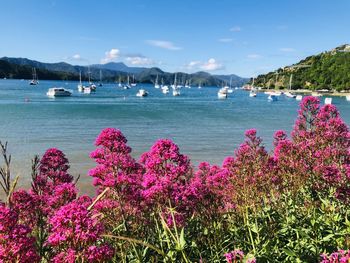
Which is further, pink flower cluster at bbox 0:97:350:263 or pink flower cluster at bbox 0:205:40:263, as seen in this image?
pink flower cluster at bbox 0:97:350:263

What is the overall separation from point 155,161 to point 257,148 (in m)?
3.14

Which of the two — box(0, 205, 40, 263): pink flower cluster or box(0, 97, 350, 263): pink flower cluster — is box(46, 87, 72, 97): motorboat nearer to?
box(0, 97, 350, 263): pink flower cluster

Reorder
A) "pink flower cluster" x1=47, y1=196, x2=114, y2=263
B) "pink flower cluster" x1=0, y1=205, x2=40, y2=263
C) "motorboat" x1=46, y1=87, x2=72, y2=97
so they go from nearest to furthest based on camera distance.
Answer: "pink flower cluster" x1=0, y1=205, x2=40, y2=263 → "pink flower cluster" x1=47, y1=196, x2=114, y2=263 → "motorboat" x1=46, y1=87, x2=72, y2=97

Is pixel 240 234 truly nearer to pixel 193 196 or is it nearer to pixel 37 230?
pixel 193 196

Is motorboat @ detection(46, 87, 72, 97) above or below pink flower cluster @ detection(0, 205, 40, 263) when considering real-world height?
below

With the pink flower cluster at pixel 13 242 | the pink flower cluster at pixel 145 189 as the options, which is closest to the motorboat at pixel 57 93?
the pink flower cluster at pixel 145 189

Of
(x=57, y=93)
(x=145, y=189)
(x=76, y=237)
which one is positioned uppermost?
(x=76, y=237)

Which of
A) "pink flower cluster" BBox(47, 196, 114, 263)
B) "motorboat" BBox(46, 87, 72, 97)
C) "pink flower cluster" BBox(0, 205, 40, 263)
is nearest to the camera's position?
"pink flower cluster" BBox(0, 205, 40, 263)

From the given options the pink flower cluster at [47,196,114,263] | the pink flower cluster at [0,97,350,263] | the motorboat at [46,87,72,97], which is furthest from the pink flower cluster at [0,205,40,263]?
the motorboat at [46,87,72,97]

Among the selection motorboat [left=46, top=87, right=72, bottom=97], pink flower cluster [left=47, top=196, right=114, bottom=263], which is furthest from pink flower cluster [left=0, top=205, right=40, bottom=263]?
motorboat [left=46, top=87, right=72, bottom=97]

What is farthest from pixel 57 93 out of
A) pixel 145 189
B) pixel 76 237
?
pixel 76 237

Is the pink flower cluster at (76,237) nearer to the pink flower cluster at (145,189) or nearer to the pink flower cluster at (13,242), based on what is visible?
the pink flower cluster at (145,189)

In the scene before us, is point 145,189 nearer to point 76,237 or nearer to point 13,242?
point 76,237

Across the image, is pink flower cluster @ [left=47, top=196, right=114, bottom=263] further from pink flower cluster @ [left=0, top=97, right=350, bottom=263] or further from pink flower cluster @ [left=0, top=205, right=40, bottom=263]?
pink flower cluster @ [left=0, top=205, right=40, bottom=263]
